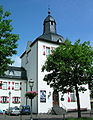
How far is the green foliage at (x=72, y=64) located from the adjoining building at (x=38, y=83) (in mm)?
13507

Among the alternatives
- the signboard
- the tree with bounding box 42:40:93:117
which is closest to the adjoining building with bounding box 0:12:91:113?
the signboard

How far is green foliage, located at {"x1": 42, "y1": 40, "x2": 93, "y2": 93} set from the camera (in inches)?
718

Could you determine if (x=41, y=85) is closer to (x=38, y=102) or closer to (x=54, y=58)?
(x=38, y=102)

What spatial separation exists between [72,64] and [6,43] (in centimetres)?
687

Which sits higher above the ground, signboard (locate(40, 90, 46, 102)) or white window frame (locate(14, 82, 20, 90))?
white window frame (locate(14, 82, 20, 90))

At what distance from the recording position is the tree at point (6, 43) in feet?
50.1

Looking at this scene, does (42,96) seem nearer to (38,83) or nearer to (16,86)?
(38,83)

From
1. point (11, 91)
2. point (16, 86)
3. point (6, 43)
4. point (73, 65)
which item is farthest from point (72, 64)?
point (16, 86)

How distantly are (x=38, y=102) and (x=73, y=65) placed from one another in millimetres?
14942

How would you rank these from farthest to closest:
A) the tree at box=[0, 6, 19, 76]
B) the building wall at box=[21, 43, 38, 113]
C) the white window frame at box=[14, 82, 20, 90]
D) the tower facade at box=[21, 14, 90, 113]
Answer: the white window frame at box=[14, 82, 20, 90] < the building wall at box=[21, 43, 38, 113] < the tower facade at box=[21, 14, 90, 113] < the tree at box=[0, 6, 19, 76]

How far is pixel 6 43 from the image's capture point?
15586 millimetres

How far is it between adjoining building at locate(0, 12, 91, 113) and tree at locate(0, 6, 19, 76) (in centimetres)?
1722

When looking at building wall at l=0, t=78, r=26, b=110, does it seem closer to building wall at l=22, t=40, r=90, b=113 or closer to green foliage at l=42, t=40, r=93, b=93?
building wall at l=22, t=40, r=90, b=113

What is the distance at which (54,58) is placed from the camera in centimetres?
1947
